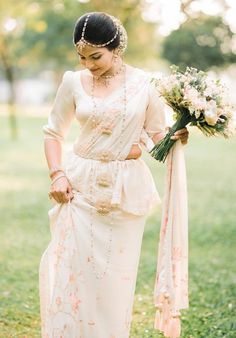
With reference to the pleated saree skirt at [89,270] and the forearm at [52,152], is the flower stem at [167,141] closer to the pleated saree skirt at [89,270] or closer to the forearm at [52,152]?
the pleated saree skirt at [89,270]

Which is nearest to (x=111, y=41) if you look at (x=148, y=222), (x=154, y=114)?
(x=154, y=114)

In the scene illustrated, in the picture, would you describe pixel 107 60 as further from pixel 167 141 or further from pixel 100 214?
pixel 100 214

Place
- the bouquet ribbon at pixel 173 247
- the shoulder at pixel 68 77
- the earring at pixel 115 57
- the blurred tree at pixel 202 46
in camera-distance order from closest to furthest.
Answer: the earring at pixel 115 57 < the shoulder at pixel 68 77 < the bouquet ribbon at pixel 173 247 < the blurred tree at pixel 202 46

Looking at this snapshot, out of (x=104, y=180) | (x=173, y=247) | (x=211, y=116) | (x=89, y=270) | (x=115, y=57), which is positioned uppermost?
(x=115, y=57)

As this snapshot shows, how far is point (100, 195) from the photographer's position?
13.4 feet

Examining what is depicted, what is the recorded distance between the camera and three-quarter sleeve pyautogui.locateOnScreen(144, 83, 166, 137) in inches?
161

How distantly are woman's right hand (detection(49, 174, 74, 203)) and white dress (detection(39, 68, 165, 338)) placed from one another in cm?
4

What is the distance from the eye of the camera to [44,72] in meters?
85.7

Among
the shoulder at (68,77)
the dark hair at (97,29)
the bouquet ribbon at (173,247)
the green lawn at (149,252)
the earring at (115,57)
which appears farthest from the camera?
the green lawn at (149,252)

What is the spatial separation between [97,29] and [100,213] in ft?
3.59

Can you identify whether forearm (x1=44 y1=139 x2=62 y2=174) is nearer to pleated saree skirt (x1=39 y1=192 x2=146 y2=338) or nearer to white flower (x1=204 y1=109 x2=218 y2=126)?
pleated saree skirt (x1=39 y1=192 x2=146 y2=338)

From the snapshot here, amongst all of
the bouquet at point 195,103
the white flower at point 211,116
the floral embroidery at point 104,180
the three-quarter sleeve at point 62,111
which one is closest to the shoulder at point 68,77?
the three-quarter sleeve at point 62,111

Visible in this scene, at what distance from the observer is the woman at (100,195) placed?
13.3ft

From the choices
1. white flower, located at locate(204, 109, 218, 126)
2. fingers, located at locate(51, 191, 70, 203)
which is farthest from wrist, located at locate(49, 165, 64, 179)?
white flower, located at locate(204, 109, 218, 126)
